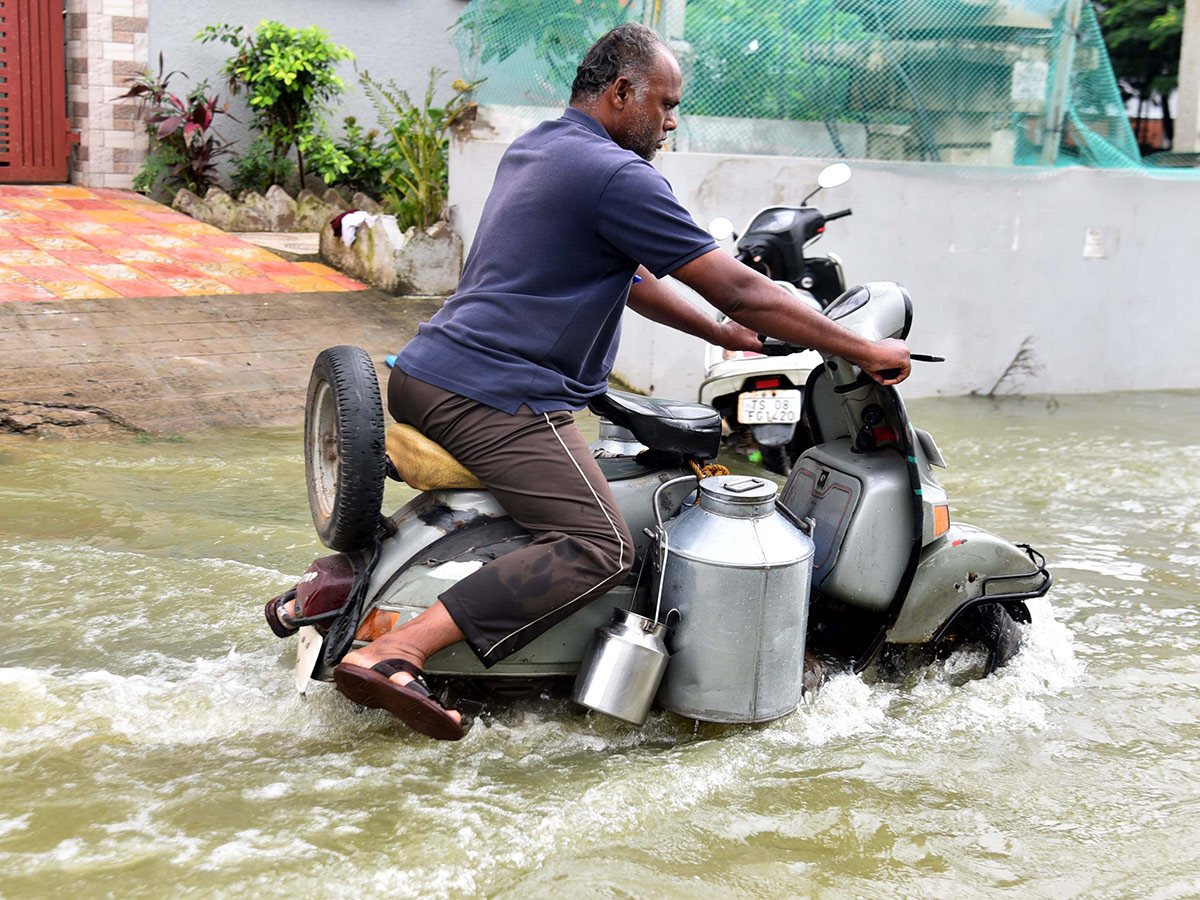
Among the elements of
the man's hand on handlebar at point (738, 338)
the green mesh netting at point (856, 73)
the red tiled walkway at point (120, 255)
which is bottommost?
the red tiled walkway at point (120, 255)

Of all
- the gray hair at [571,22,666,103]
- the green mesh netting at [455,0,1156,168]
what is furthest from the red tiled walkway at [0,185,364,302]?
the gray hair at [571,22,666,103]

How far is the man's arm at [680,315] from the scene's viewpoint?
10.9 feet

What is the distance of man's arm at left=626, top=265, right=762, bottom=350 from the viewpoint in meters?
3.32

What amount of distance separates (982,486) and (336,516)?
4165 mm

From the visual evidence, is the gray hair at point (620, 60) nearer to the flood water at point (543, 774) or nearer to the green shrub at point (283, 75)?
the flood water at point (543, 774)

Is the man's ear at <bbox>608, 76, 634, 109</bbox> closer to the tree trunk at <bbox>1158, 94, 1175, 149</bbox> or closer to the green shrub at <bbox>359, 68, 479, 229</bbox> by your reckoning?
the green shrub at <bbox>359, 68, 479, 229</bbox>

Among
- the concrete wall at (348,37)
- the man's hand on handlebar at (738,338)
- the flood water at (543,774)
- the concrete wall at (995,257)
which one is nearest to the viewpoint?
the flood water at (543,774)

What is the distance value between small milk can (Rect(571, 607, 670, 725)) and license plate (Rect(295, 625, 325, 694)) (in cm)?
65

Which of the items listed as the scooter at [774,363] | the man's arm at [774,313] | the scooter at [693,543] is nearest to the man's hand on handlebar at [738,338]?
the scooter at [693,543]

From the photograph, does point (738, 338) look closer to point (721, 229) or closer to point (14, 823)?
point (14, 823)

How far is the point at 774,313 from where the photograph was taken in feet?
9.18

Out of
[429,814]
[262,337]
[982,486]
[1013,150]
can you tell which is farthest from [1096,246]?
[429,814]

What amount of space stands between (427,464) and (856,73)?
5591mm

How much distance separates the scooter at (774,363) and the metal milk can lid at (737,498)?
2231mm
